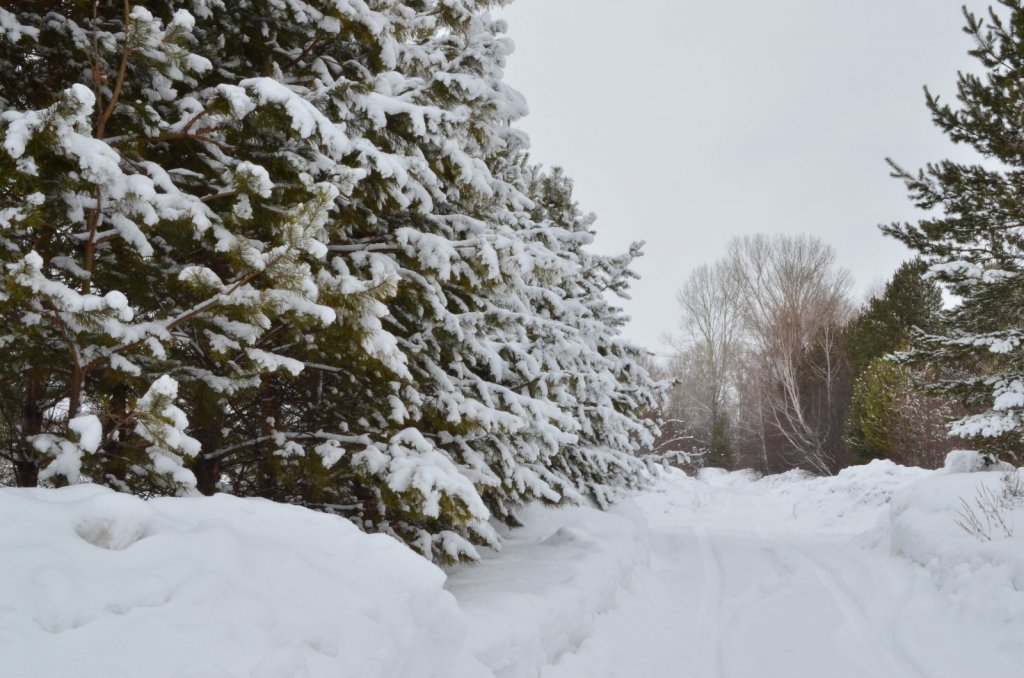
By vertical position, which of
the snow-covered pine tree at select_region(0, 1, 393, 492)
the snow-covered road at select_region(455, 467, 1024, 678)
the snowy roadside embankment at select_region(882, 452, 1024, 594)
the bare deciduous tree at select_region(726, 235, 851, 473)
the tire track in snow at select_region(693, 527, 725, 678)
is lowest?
the tire track in snow at select_region(693, 527, 725, 678)

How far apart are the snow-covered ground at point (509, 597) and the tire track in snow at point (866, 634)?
3 cm

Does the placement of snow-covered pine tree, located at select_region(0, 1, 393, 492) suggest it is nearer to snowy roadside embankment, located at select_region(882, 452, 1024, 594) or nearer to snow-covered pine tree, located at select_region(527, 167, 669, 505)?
snow-covered pine tree, located at select_region(527, 167, 669, 505)

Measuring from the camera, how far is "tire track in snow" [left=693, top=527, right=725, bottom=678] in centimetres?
483

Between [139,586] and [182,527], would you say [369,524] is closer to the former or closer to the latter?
[182,527]

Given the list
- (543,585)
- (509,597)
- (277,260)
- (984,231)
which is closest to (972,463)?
(984,231)

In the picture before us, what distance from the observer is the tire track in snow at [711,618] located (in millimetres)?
4832

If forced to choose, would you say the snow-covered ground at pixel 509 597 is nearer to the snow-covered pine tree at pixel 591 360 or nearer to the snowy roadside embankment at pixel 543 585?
the snowy roadside embankment at pixel 543 585

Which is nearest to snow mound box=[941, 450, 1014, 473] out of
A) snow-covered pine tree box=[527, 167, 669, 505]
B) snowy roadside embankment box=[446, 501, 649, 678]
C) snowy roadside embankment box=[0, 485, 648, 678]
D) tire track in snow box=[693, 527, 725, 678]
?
tire track in snow box=[693, 527, 725, 678]

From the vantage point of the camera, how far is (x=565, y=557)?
6141mm

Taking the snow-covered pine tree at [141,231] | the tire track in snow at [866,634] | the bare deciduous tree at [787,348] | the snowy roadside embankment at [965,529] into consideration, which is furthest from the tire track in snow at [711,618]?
the bare deciduous tree at [787,348]

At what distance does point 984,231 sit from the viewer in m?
9.87

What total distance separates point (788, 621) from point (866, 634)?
75cm

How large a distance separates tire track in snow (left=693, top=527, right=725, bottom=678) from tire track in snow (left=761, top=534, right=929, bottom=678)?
119 cm

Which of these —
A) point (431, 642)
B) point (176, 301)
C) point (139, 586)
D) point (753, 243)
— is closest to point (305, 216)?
point (176, 301)
